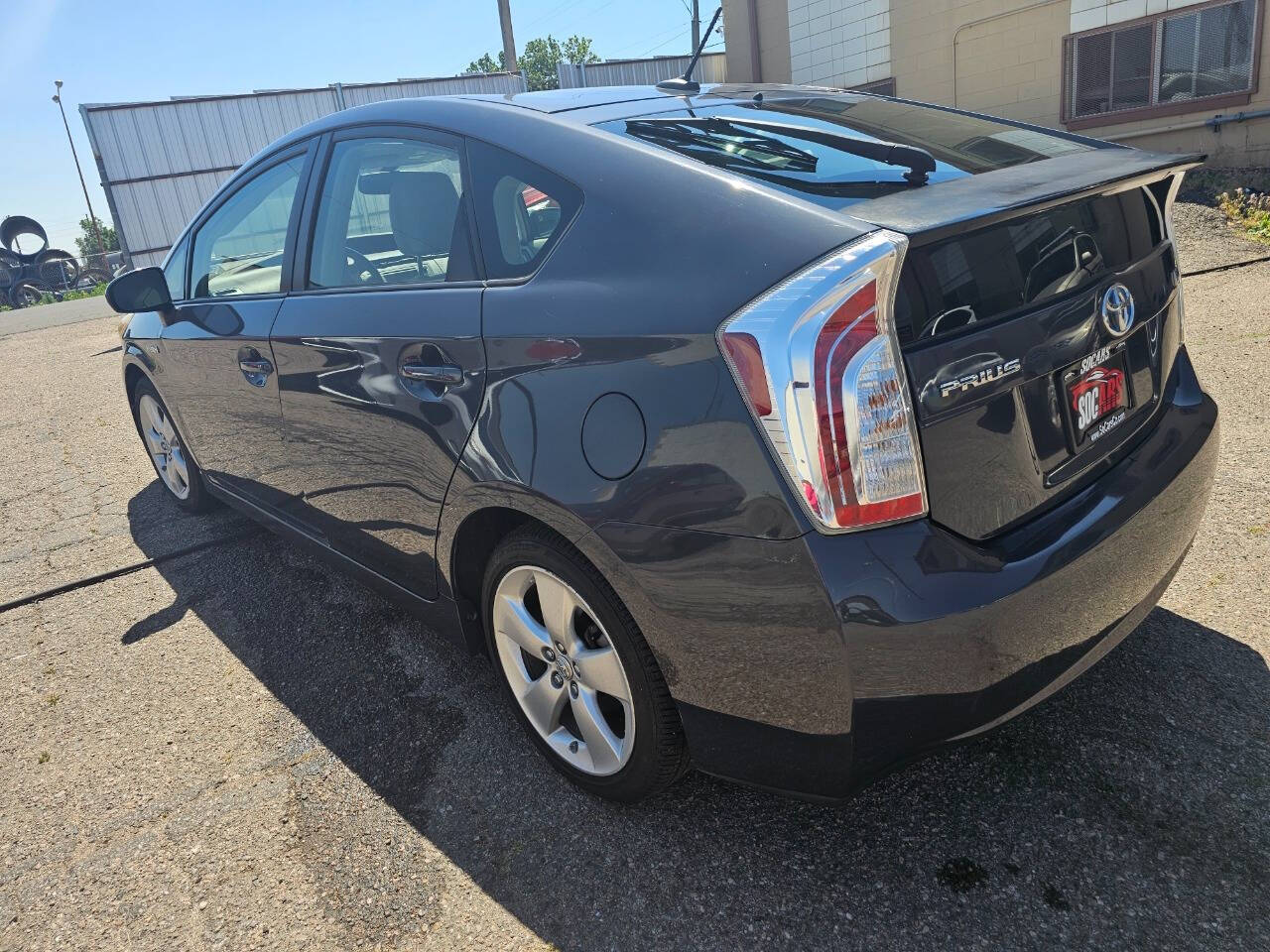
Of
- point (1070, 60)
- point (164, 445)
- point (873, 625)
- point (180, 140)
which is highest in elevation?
point (180, 140)

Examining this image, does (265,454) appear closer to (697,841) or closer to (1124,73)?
(697,841)

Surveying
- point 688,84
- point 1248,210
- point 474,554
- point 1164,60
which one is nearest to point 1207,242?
point 1248,210

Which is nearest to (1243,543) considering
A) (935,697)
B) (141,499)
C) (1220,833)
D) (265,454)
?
(1220,833)

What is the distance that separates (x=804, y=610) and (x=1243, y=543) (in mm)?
2243

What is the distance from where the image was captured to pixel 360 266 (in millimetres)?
2652

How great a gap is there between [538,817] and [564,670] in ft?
1.25

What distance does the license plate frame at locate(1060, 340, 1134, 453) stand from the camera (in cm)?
177

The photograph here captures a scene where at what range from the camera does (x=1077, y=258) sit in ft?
5.98

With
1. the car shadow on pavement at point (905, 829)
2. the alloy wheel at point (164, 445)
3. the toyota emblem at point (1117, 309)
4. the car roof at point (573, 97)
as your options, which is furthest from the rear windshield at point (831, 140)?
the alloy wheel at point (164, 445)

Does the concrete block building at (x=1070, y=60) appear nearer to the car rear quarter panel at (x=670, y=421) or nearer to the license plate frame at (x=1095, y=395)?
the license plate frame at (x=1095, y=395)

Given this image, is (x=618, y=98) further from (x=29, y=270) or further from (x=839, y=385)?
(x=29, y=270)

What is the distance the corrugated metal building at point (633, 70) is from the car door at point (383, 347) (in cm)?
2060

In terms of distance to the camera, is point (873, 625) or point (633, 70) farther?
point (633, 70)

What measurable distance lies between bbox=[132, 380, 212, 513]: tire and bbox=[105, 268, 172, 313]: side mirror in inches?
26.4
